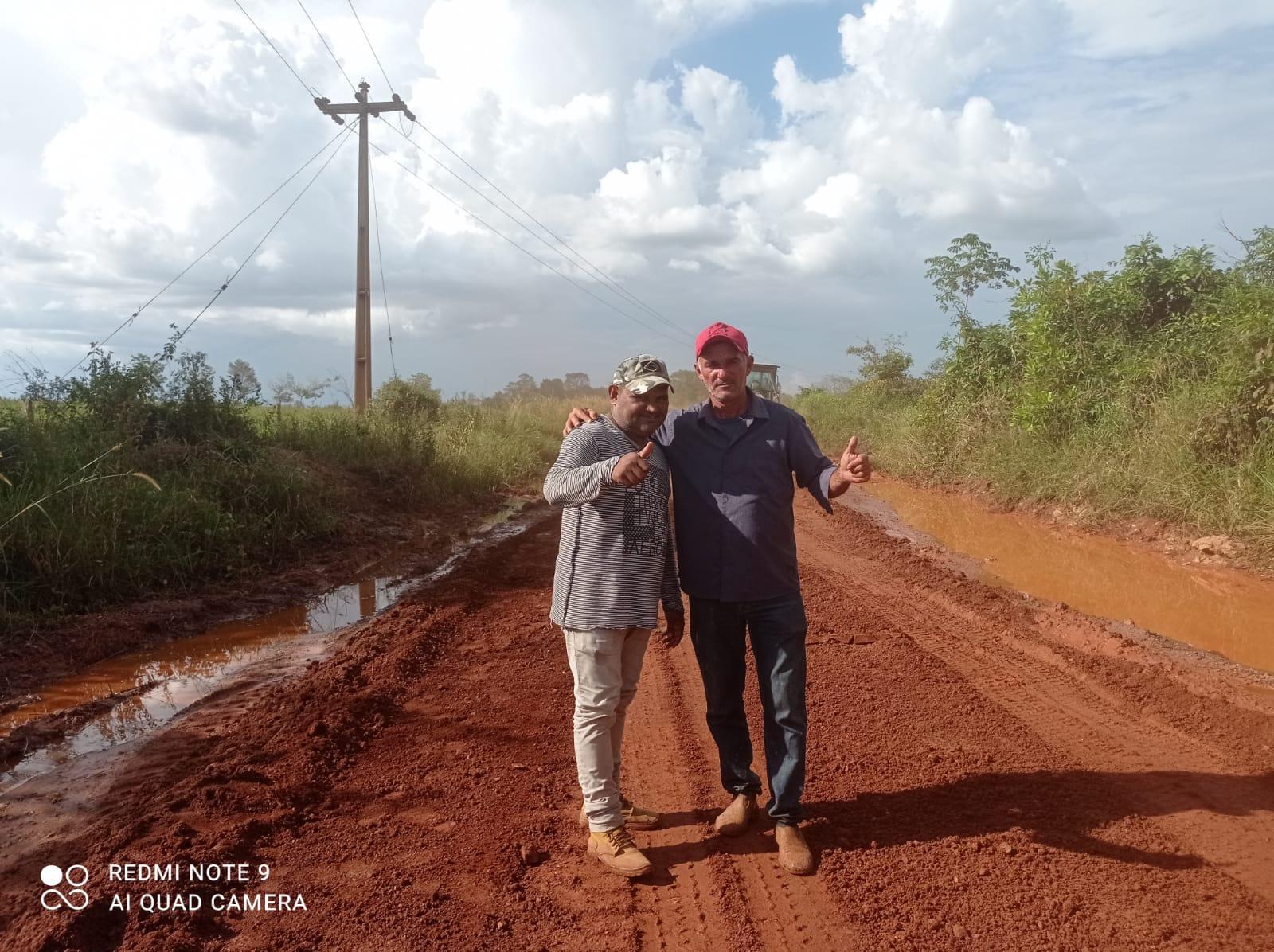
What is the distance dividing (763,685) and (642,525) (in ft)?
2.67

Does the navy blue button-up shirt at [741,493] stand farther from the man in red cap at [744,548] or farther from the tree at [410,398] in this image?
the tree at [410,398]

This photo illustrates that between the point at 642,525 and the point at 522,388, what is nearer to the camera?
the point at 642,525

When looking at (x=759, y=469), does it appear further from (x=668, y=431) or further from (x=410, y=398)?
(x=410, y=398)

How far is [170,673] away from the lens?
5562mm

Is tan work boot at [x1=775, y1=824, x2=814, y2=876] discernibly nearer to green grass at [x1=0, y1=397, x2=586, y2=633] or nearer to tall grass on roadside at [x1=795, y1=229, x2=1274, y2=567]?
green grass at [x1=0, y1=397, x2=586, y2=633]

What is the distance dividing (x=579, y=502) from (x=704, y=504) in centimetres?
57

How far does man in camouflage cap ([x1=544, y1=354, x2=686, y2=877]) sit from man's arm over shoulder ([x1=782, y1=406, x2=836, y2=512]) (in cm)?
52

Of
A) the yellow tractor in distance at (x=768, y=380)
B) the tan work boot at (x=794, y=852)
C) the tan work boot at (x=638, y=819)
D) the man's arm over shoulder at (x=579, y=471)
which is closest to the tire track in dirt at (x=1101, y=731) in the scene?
the tan work boot at (x=794, y=852)

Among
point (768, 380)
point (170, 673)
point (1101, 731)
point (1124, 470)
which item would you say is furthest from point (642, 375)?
point (768, 380)

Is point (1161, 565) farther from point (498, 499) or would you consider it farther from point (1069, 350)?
point (498, 499)

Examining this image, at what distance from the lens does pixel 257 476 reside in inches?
356

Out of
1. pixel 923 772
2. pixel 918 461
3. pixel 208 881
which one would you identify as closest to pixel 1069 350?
pixel 918 461

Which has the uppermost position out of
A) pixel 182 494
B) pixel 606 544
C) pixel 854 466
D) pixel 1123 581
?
pixel 854 466

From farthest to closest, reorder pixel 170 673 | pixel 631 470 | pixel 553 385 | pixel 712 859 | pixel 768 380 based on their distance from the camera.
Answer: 1. pixel 553 385
2. pixel 768 380
3. pixel 170 673
4. pixel 712 859
5. pixel 631 470
